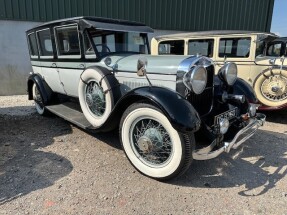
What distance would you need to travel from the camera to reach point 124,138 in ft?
10.0

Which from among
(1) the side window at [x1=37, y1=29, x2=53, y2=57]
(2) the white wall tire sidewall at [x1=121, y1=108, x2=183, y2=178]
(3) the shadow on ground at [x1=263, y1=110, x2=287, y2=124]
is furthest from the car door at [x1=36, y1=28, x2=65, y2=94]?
(3) the shadow on ground at [x1=263, y1=110, x2=287, y2=124]

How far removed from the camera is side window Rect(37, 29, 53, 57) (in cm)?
452

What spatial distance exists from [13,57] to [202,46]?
5461mm

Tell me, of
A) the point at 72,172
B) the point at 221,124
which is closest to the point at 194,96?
the point at 221,124

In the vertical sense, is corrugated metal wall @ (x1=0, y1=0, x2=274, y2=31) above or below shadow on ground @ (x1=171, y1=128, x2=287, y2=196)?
above

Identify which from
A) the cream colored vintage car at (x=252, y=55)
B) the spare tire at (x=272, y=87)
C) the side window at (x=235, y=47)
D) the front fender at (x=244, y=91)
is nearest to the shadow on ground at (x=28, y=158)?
the front fender at (x=244, y=91)

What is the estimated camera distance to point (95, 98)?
142 inches

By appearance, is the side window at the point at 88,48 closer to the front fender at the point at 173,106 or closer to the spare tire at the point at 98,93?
the spare tire at the point at 98,93

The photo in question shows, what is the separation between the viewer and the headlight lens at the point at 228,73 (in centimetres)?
343

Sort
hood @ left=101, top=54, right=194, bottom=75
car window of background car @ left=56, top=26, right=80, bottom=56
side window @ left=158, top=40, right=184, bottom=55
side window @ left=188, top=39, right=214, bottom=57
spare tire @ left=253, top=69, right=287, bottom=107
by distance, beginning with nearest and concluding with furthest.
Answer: hood @ left=101, top=54, right=194, bottom=75, car window of background car @ left=56, top=26, right=80, bottom=56, spare tire @ left=253, top=69, right=287, bottom=107, side window @ left=188, top=39, right=214, bottom=57, side window @ left=158, top=40, right=184, bottom=55

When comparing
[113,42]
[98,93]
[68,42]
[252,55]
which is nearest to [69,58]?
[68,42]

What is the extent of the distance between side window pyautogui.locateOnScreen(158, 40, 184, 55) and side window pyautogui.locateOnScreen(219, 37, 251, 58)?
100 cm

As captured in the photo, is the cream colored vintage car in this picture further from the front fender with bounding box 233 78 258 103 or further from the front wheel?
the front wheel

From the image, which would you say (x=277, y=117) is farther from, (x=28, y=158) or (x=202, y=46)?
(x=28, y=158)
